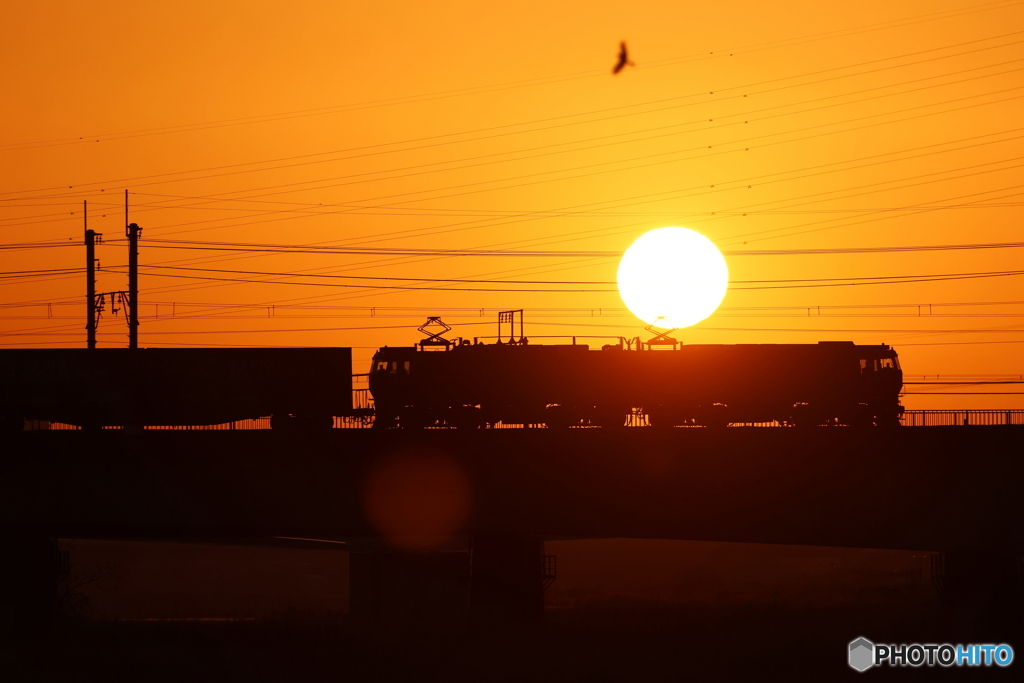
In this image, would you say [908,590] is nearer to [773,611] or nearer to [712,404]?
[773,611]

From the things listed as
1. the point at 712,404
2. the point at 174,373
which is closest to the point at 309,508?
the point at 174,373

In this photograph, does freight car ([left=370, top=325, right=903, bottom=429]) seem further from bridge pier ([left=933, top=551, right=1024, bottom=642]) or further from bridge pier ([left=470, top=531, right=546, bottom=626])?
bridge pier ([left=933, top=551, right=1024, bottom=642])

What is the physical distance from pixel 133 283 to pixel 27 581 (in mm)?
13645

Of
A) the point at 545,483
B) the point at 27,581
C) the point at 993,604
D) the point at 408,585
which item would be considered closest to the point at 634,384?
the point at 545,483

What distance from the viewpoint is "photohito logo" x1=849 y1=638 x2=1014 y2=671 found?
3522 centimetres

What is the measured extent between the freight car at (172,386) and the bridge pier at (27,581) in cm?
673

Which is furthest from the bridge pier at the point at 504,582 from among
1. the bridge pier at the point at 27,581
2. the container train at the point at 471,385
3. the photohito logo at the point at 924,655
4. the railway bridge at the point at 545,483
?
the bridge pier at the point at 27,581

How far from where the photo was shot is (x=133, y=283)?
163ft

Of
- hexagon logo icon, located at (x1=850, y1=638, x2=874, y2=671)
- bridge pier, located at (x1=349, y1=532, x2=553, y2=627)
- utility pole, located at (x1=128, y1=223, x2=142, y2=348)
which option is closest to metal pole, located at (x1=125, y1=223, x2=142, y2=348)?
utility pole, located at (x1=128, y1=223, x2=142, y2=348)

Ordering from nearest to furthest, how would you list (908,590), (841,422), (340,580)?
(841,422) → (908,590) → (340,580)

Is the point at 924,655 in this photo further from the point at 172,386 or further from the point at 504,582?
the point at 172,386

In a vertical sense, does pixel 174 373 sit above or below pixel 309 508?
above

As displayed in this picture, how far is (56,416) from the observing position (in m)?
44.0

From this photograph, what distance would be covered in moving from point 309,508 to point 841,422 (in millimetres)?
24022
